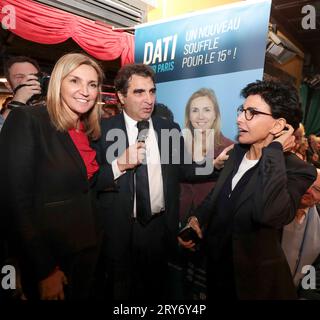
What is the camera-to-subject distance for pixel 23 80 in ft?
6.40

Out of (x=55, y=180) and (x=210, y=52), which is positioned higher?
(x=210, y=52)

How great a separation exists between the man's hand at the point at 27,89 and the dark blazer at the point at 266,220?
133 cm

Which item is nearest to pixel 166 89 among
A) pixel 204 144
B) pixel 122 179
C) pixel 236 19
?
pixel 204 144

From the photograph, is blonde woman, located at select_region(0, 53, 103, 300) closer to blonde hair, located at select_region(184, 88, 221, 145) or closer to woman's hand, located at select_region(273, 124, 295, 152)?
blonde hair, located at select_region(184, 88, 221, 145)

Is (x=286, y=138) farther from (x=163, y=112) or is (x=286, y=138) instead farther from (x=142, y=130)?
(x=163, y=112)

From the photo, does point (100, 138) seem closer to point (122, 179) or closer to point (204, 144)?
point (122, 179)

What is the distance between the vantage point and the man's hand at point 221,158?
2.14 meters

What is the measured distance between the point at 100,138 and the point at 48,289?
0.96 metres

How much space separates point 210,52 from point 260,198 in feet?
4.03

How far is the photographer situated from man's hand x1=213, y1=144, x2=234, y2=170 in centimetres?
130

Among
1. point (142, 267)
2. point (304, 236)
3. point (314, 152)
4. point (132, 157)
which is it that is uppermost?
point (314, 152)

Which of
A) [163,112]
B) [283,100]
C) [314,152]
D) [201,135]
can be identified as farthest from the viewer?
[314,152]

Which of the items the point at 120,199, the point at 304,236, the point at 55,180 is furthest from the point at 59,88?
the point at 304,236
